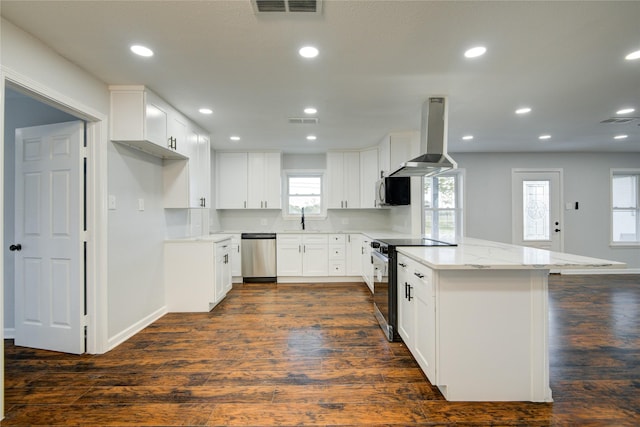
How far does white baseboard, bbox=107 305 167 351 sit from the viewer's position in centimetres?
270

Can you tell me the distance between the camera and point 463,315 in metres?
1.90

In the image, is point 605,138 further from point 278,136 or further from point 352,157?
point 278,136

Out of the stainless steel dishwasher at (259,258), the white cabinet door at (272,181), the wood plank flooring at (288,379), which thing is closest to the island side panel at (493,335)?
the wood plank flooring at (288,379)

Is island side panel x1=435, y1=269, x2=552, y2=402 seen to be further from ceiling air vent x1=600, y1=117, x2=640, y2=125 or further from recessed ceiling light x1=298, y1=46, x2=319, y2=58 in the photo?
ceiling air vent x1=600, y1=117, x2=640, y2=125

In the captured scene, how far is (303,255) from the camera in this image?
206 inches

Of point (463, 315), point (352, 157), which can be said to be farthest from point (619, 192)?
point (463, 315)

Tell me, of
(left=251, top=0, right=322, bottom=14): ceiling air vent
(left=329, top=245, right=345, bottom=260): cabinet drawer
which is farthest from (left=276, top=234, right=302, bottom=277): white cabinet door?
(left=251, top=0, right=322, bottom=14): ceiling air vent

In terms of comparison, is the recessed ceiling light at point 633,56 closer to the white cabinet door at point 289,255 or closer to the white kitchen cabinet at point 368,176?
the white kitchen cabinet at point 368,176

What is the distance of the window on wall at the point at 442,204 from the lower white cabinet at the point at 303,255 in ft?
7.35

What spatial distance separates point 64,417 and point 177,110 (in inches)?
114

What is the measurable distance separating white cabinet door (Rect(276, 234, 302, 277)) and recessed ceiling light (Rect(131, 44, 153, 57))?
11.4ft

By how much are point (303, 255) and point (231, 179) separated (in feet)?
6.45

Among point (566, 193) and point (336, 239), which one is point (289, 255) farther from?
point (566, 193)

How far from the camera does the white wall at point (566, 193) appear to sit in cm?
588
